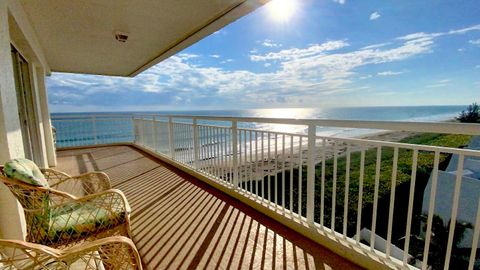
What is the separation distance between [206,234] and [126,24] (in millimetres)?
2890

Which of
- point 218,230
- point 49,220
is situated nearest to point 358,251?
point 218,230

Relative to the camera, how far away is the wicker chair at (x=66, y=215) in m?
1.30

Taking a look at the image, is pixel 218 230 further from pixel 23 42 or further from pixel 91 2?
pixel 23 42

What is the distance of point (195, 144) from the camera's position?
3.86 metres

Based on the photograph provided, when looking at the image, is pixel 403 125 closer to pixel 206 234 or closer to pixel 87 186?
pixel 206 234

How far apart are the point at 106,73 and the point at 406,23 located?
3130 centimetres

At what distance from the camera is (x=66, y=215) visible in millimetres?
1551

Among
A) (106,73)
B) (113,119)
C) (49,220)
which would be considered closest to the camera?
(49,220)

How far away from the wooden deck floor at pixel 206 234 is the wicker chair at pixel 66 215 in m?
0.49

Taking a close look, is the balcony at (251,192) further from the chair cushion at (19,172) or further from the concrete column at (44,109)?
the chair cushion at (19,172)

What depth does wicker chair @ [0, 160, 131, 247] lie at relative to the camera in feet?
4.26

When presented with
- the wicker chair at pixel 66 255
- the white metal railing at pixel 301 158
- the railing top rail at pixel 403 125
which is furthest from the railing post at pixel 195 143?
the wicker chair at pixel 66 255

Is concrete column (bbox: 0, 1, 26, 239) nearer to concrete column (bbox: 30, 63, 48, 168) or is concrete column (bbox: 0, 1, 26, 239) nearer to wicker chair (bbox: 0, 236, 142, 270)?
wicker chair (bbox: 0, 236, 142, 270)

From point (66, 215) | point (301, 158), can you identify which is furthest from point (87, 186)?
point (301, 158)
